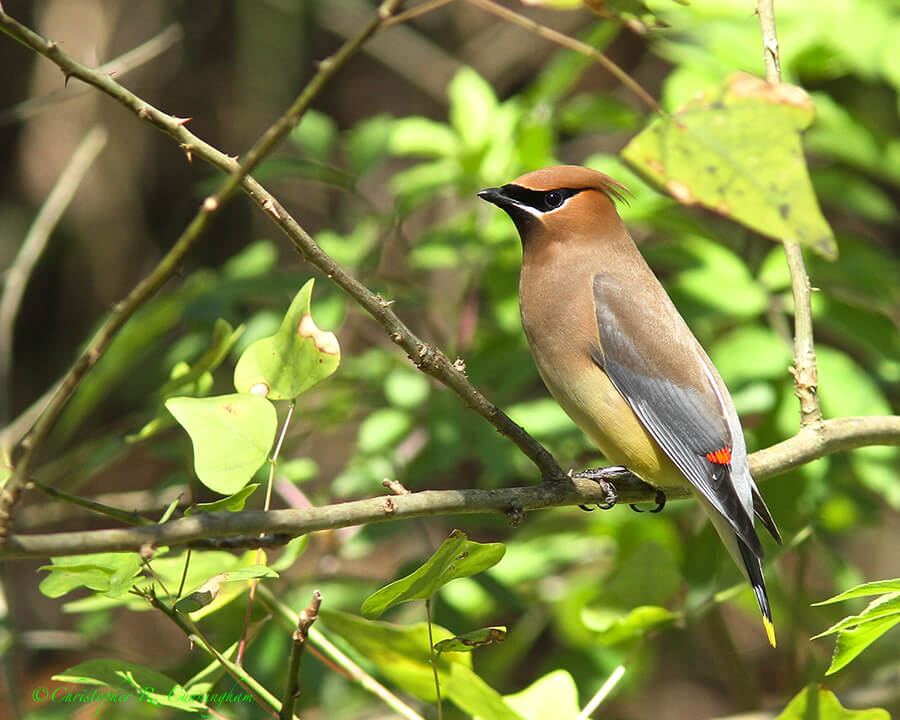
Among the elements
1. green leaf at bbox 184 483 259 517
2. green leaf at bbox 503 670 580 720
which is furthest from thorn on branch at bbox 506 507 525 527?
green leaf at bbox 184 483 259 517

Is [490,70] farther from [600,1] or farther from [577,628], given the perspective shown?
[600,1]

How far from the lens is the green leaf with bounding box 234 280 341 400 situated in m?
1.71

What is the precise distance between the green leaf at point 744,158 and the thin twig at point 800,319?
2.53 ft

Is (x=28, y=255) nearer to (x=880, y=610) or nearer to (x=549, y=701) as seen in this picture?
(x=549, y=701)

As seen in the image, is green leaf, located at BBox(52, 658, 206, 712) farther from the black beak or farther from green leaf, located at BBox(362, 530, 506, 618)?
the black beak

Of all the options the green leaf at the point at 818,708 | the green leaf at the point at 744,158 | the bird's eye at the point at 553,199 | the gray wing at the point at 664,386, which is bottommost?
the gray wing at the point at 664,386

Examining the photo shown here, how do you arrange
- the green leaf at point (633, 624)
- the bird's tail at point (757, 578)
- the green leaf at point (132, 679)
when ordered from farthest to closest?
1. the bird's tail at point (757, 578)
2. the green leaf at point (633, 624)
3. the green leaf at point (132, 679)

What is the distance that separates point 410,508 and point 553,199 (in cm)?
153

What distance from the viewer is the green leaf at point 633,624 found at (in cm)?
210

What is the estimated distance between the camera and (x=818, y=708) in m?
1.77

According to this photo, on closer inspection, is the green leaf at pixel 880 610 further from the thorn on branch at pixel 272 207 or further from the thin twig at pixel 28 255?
the thin twig at pixel 28 255

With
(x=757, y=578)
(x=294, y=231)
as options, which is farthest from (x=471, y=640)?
(x=757, y=578)

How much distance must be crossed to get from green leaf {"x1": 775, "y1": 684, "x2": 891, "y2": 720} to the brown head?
1510mm

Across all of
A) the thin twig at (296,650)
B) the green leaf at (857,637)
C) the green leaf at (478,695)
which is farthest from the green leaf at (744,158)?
the green leaf at (478,695)
